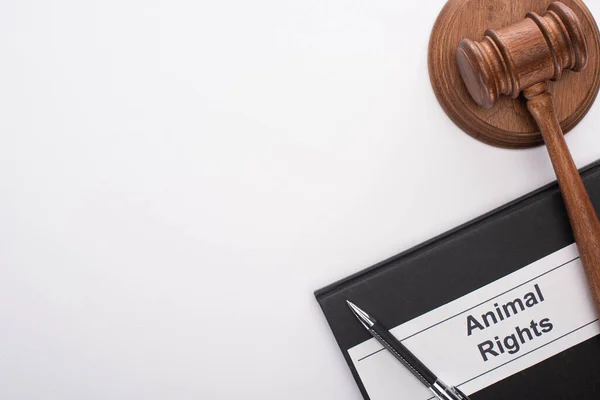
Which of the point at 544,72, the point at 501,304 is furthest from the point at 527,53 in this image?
the point at 501,304

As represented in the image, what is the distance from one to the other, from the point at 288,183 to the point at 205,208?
3.4 inches

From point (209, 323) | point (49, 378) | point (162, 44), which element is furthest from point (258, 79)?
point (49, 378)

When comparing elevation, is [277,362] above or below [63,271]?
below

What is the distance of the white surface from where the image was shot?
544mm

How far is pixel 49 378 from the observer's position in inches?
23.8

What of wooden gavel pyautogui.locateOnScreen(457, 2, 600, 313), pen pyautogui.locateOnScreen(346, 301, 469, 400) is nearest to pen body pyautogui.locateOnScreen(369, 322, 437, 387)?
pen pyautogui.locateOnScreen(346, 301, 469, 400)

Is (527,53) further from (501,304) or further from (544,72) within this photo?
(501,304)

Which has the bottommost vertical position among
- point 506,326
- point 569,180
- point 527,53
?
point 506,326

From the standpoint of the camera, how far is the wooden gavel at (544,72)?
49cm

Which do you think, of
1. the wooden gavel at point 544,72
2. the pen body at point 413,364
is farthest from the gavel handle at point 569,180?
the pen body at point 413,364

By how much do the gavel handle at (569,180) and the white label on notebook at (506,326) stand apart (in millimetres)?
37

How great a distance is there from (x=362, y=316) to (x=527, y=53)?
28 centimetres

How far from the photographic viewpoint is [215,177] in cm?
56

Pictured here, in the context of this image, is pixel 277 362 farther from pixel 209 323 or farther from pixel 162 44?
pixel 162 44
